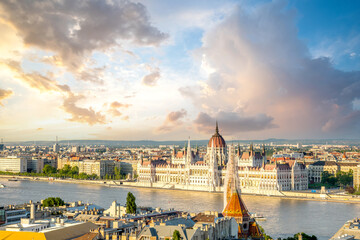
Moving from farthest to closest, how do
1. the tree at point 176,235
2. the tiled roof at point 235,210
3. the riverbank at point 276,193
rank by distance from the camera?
the riverbank at point 276,193
the tiled roof at point 235,210
the tree at point 176,235

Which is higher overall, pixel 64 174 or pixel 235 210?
pixel 235 210

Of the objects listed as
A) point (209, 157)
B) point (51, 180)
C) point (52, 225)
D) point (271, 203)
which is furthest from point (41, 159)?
point (52, 225)

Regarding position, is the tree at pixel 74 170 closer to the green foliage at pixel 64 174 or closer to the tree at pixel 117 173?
the green foliage at pixel 64 174

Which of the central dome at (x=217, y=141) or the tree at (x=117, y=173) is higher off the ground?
the central dome at (x=217, y=141)

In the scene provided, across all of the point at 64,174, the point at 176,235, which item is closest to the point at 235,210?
the point at 176,235

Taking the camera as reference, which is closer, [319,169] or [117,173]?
[319,169]

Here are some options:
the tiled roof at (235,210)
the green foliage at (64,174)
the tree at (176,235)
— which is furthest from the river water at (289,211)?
the green foliage at (64,174)

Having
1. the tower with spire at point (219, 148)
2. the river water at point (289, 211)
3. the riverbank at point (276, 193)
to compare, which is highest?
the tower with spire at point (219, 148)

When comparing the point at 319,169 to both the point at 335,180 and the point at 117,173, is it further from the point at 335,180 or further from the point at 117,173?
the point at 117,173

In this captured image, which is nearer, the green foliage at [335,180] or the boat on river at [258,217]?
the boat on river at [258,217]

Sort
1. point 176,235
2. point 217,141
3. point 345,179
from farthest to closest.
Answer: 1. point 217,141
2. point 345,179
3. point 176,235

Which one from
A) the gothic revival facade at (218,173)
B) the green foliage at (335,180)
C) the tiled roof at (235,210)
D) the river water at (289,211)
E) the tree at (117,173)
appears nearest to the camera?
the tiled roof at (235,210)
